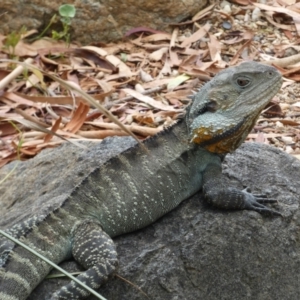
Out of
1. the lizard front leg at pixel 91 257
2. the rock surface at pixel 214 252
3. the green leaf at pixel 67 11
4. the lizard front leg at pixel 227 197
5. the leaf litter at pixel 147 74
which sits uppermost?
the lizard front leg at pixel 91 257

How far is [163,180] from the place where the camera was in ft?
15.2

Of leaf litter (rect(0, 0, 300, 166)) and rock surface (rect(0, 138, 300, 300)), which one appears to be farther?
leaf litter (rect(0, 0, 300, 166))

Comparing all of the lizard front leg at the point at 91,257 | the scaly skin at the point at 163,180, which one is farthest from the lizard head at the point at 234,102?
the lizard front leg at the point at 91,257

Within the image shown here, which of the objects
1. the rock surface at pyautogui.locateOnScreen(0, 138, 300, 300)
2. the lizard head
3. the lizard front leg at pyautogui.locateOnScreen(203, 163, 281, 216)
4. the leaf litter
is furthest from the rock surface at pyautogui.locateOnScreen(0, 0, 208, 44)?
the lizard front leg at pyautogui.locateOnScreen(203, 163, 281, 216)

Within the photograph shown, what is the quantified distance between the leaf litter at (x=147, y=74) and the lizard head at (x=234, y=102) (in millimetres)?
2193

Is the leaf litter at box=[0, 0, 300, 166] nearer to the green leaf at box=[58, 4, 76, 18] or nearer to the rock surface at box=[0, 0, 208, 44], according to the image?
the rock surface at box=[0, 0, 208, 44]

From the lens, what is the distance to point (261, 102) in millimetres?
4527

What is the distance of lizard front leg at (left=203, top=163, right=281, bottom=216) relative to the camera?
4.53 m

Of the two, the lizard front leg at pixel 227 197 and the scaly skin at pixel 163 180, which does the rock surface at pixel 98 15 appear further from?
the lizard front leg at pixel 227 197

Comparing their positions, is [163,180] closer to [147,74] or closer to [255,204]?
[255,204]

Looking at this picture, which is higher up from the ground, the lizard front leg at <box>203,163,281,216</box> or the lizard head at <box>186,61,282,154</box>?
the lizard head at <box>186,61,282,154</box>

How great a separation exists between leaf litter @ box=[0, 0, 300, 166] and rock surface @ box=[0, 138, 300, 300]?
186 cm

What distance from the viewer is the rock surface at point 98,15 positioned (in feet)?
27.3

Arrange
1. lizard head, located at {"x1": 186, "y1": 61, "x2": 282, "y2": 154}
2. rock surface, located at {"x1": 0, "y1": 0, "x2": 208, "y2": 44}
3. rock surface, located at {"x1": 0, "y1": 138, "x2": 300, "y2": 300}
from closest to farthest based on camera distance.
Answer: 1. rock surface, located at {"x1": 0, "y1": 138, "x2": 300, "y2": 300}
2. lizard head, located at {"x1": 186, "y1": 61, "x2": 282, "y2": 154}
3. rock surface, located at {"x1": 0, "y1": 0, "x2": 208, "y2": 44}
